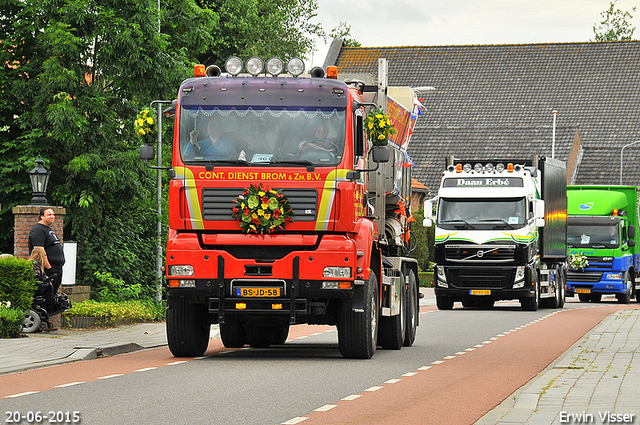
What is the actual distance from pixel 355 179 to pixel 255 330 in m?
3.96

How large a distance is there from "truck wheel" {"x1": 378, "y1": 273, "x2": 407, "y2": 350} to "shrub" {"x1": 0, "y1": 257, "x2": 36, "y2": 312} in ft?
18.1

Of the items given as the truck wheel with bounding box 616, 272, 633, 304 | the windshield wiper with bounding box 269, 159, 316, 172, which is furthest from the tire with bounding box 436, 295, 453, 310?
the windshield wiper with bounding box 269, 159, 316, 172

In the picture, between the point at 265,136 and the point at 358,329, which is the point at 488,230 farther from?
the point at 265,136

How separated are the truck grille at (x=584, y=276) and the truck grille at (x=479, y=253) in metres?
10.6

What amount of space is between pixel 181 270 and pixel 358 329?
2501 mm

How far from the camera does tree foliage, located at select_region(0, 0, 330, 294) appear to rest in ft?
77.4

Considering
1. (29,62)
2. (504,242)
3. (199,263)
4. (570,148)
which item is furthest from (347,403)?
(570,148)

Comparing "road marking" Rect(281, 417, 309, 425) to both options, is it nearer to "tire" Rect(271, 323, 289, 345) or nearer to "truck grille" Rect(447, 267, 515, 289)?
"tire" Rect(271, 323, 289, 345)

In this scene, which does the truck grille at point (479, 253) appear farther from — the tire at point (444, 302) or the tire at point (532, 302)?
the tire at point (444, 302)

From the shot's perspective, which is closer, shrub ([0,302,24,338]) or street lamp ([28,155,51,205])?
shrub ([0,302,24,338])

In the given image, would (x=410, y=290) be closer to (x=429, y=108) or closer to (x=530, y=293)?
(x=530, y=293)

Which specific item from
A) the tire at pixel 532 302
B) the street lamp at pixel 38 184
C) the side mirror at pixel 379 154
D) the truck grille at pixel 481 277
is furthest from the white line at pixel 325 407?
the tire at pixel 532 302

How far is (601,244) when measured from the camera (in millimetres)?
39219

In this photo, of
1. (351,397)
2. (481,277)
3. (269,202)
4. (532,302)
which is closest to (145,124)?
(269,202)
